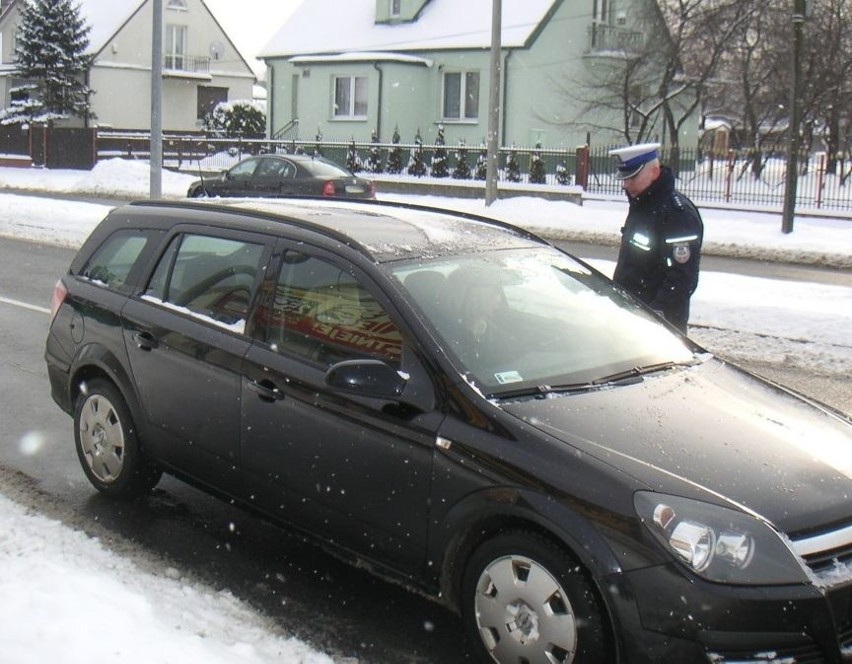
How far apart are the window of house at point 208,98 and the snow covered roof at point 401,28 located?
53.7ft

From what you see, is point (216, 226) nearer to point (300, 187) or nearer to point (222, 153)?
point (300, 187)

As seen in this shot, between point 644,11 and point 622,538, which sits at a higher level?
point 644,11

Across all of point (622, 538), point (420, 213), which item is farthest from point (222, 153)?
point (622, 538)

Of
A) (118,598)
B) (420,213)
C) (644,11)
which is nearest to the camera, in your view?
(118,598)

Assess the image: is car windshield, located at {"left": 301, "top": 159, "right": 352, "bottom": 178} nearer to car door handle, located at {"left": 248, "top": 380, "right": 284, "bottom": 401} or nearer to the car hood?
car door handle, located at {"left": 248, "top": 380, "right": 284, "bottom": 401}

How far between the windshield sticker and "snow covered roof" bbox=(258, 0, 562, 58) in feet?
107

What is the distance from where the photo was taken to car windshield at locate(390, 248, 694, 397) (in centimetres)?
419

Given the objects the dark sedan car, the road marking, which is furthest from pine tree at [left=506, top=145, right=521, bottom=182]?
the road marking

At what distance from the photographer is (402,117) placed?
125ft

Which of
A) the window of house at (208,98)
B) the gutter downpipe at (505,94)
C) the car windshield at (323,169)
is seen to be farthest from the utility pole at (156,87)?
the window of house at (208,98)

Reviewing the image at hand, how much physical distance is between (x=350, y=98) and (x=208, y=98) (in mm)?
Result: 22092

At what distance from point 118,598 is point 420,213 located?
2.38 metres

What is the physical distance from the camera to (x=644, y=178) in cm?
633

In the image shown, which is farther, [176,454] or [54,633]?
[176,454]
